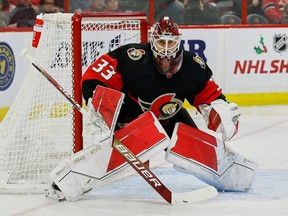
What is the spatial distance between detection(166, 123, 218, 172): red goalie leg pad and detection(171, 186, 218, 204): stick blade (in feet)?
0.35

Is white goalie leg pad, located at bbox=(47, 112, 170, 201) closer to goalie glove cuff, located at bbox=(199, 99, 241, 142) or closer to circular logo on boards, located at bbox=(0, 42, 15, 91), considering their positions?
goalie glove cuff, located at bbox=(199, 99, 241, 142)

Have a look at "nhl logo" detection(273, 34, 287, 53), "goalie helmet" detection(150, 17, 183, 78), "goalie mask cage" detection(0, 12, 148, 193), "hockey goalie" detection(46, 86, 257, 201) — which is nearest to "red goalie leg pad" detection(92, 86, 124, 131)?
"hockey goalie" detection(46, 86, 257, 201)

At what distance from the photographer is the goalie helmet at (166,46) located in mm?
4266

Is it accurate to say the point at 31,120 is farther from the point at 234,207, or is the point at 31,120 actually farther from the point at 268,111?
the point at 268,111

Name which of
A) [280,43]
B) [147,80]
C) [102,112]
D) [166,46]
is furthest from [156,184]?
[280,43]

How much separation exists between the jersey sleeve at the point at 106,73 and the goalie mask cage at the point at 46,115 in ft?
0.76

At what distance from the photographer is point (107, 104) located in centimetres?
418

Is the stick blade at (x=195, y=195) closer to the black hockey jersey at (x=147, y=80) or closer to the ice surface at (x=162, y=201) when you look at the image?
the ice surface at (x=162, y=201)

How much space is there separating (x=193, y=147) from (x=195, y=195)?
215 millimetres

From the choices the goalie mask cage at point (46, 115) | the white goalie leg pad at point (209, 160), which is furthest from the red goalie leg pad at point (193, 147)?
the goalie mask cage at point (46, 115)

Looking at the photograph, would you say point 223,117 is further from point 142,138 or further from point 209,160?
point 142,138

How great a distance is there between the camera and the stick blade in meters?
4.18

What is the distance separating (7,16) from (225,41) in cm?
192

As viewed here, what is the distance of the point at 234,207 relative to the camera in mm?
4125
